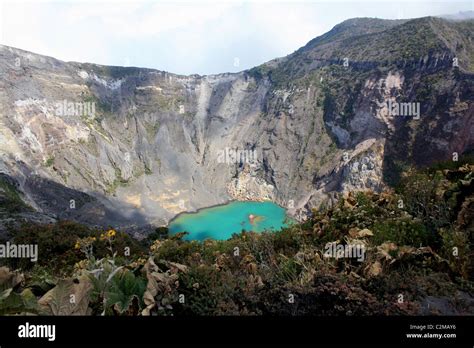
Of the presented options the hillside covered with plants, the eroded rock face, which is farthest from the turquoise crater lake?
the hillside covered with plants

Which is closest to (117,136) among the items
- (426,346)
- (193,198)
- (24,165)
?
(193,198)

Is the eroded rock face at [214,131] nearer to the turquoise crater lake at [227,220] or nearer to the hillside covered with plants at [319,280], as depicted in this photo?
the turquoise crater lake at [227,220]

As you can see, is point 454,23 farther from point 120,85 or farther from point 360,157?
point 120,85

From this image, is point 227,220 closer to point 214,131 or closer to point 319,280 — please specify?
point 214,131

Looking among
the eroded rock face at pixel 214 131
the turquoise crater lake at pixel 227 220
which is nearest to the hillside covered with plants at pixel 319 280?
the eroded rock face at pixel 214 131

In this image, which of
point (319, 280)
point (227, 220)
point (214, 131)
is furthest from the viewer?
point (214, 131)

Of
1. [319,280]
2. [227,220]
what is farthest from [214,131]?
[319,280]
